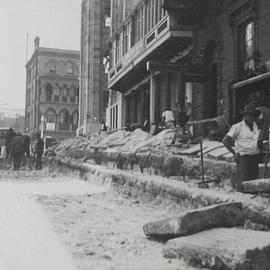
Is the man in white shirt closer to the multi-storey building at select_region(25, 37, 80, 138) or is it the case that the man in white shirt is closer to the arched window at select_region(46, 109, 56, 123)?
the multi-storey building at select_region(25, 37, 80, 138)

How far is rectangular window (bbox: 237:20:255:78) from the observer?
13.6m

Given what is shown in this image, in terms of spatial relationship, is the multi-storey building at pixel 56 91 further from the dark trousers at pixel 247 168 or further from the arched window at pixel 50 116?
the dark trousers at pixel 247 168

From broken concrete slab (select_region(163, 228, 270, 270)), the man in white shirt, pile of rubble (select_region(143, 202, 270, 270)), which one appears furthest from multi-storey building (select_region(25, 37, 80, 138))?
broken concrete slab (select_region(163, 228, 270, 270))

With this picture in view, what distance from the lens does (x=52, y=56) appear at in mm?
62281

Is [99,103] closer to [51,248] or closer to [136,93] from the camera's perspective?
[136,93]

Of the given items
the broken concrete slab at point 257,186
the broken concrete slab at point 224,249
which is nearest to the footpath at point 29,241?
the broken concrete slab at point 224,249

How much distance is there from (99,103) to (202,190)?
34151mm

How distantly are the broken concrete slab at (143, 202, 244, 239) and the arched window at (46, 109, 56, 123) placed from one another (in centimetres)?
5606

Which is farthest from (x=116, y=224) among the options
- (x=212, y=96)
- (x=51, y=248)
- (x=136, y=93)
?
(x=136, y=93)

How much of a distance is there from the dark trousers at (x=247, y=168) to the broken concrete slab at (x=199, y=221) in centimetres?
122

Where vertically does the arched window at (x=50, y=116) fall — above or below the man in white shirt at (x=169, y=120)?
above

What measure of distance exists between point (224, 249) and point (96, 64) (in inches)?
1449

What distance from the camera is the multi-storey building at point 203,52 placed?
12672mm

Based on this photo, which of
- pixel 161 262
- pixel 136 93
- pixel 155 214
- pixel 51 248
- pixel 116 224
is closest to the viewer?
pixel 161 262
